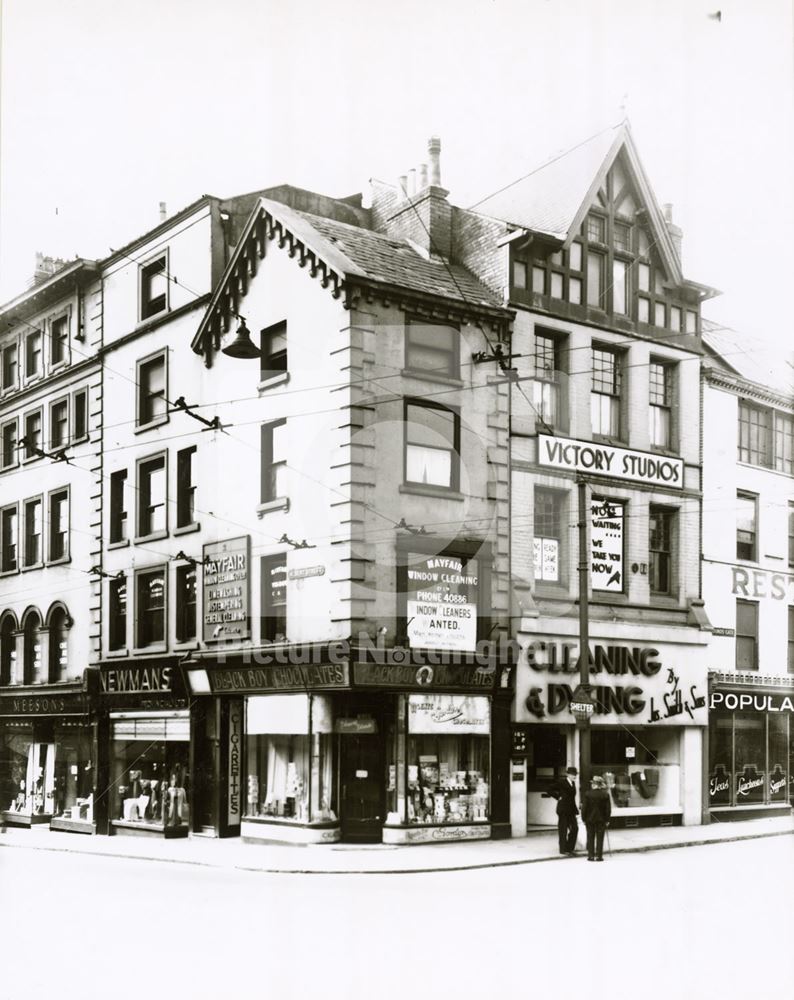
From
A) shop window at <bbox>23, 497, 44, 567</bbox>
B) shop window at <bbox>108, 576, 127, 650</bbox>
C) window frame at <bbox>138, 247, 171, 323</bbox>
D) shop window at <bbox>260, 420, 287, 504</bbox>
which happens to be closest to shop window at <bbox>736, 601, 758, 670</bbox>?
shop window at <bbox>260, 420, 287, 504</bbox>

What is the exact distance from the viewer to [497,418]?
20.8 meters

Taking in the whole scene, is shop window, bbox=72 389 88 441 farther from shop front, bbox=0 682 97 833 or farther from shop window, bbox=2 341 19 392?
shop front, bbox=0 682 97 833

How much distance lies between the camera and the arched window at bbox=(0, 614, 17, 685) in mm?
19188

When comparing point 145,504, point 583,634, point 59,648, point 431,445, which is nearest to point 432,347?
point 431,445

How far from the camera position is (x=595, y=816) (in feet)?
59.8

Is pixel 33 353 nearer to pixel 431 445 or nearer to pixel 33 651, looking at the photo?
pixel 33 651

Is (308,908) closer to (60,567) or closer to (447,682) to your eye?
(447,682)

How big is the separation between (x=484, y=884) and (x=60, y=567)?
9329mm

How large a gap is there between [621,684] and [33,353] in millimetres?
11774

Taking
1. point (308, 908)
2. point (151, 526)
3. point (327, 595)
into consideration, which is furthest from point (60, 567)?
point (308, 908)

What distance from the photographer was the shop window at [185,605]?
21750 mm

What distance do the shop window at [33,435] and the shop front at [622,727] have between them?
347 inches

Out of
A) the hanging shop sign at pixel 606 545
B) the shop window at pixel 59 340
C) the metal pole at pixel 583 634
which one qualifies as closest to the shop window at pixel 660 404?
the hanging shop sign at pixel 606 545

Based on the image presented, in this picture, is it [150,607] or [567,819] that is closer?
[567,819]
